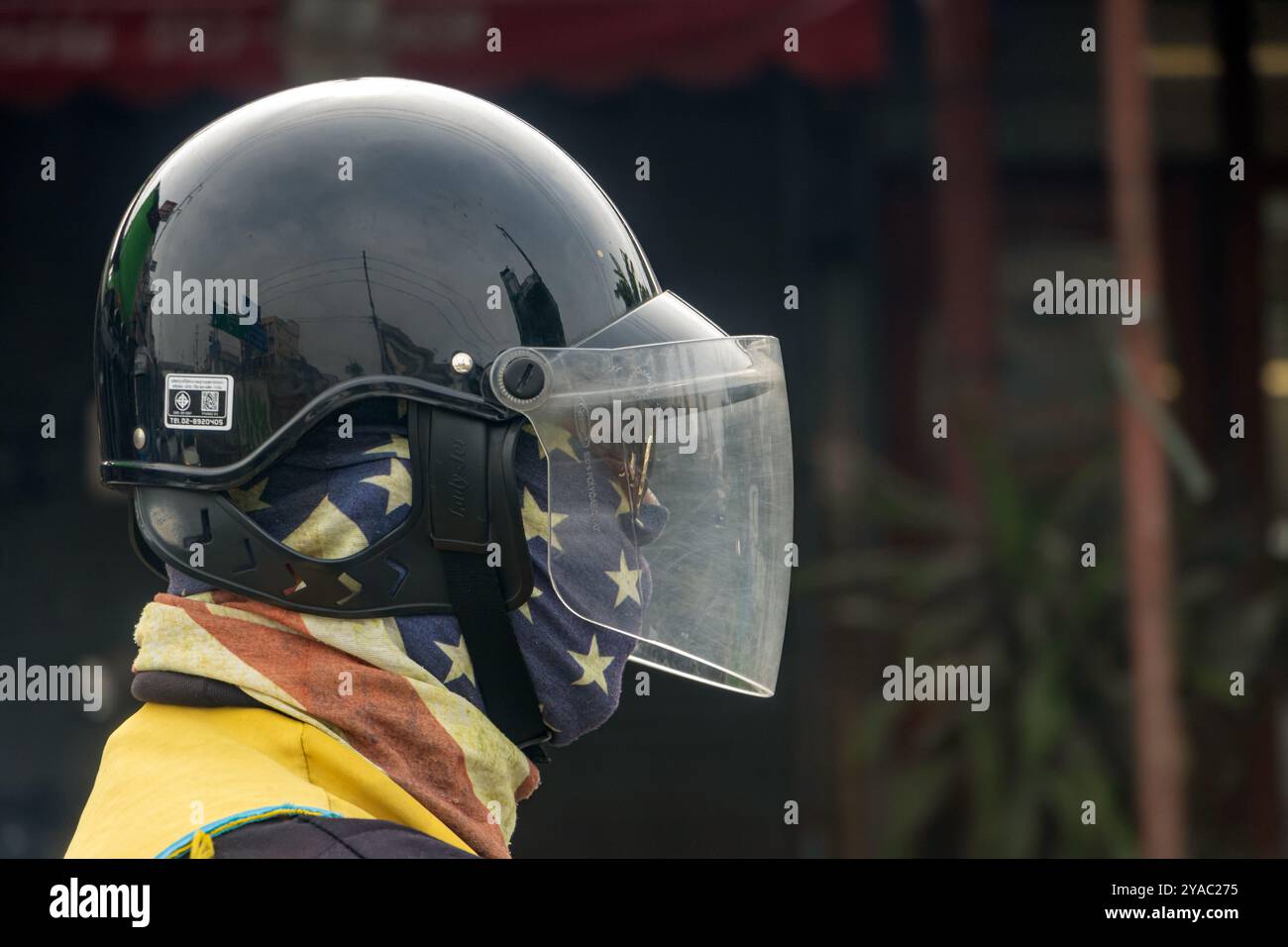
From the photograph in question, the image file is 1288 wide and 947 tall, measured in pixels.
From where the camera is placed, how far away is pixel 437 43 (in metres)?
4.41

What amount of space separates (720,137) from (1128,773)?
2428mm

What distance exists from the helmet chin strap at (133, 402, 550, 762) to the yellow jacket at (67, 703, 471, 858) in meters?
0.13

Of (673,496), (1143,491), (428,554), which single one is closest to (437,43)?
(1143,491)

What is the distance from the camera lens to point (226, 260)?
1.40 meters

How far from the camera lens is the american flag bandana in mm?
1322

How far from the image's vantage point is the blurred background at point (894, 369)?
425 centimetres

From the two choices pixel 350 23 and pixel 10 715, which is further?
pixel 10 715

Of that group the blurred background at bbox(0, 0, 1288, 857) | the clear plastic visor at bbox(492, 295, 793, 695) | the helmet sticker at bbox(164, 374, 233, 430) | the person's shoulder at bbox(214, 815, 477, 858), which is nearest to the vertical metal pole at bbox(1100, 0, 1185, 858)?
the blurred background at bbox(0, 0, 1288, 857)

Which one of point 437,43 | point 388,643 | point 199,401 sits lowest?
point 388,643

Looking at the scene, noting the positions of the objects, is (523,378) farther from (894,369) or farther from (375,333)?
(894,369)

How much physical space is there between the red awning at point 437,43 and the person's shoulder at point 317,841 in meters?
3.43

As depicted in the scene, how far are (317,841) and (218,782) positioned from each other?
0.43 feet
